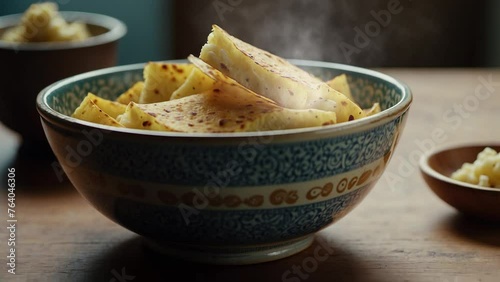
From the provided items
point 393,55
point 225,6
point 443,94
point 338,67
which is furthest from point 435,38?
point 338,67

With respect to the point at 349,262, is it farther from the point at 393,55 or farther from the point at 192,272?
the point at 393,55

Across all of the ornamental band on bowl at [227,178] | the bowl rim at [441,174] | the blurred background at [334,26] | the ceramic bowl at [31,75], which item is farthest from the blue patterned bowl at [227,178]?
the blurred background at [334,26]

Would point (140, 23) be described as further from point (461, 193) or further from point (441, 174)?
point (461, 193)

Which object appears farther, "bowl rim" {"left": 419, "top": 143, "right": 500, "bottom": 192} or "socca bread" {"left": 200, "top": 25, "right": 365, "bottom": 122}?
"bowl rim" {"left": 419, "top": 143, "right": 500, "bottom": 192}

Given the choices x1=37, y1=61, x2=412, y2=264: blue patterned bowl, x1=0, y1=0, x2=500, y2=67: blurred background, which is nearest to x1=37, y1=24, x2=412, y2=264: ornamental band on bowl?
x1=37, y1=61, x2=412, y2=264: blue patterned bowl

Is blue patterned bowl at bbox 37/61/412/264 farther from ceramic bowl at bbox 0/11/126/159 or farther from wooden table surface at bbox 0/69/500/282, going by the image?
ceramic bowl at bbox 0/11/126/159

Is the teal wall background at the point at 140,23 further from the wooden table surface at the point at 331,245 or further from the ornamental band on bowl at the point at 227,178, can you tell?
the ornamental band on bowl at the point at 227,178
